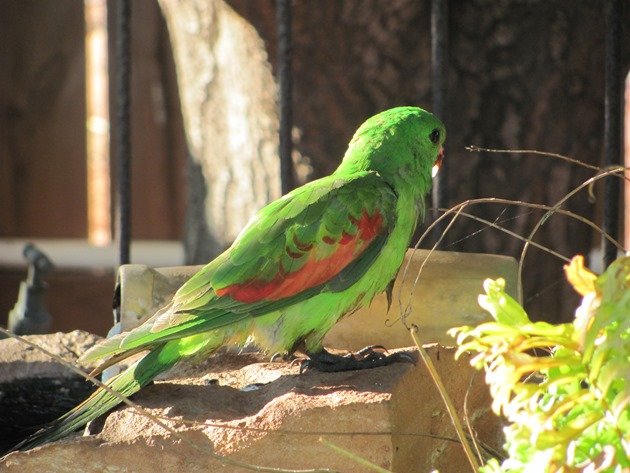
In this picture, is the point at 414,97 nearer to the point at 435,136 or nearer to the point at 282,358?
the point at 435,136

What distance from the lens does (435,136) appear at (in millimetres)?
2447

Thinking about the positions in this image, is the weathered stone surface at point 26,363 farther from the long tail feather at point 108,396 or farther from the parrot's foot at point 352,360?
the parrot's foot at point 352,360

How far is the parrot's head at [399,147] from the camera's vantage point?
2365 millimetres

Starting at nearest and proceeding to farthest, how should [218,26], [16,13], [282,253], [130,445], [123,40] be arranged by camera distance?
[130,445]
[282,253]
[123,40]
[218,26]
[16,13]

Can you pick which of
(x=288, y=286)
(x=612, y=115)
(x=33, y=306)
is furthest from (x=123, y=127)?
(x=612, y=115)

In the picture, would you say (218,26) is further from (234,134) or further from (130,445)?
(130,445)

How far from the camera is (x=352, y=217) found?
218cm

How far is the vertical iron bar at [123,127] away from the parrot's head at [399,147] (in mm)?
660

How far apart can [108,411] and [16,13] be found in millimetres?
3000

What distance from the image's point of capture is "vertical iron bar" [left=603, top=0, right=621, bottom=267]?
254cm

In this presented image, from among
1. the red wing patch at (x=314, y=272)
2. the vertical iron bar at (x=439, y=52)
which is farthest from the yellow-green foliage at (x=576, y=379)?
the vertical iron bar at (x=439, y=52)

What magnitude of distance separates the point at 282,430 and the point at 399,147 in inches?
32.9

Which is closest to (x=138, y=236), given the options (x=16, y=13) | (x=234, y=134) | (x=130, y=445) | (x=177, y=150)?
(x=177, y=150)

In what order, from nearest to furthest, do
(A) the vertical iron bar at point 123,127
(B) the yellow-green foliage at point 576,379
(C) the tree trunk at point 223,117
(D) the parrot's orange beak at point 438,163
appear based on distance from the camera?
(B) the yellow-green foliage at point 576,379
(D) the parrot's orange beak at point 438,163
(A) the vertical iron bar at point 123,127
(C) the tree trunk at point 223,117
